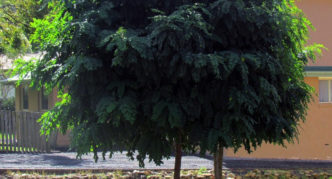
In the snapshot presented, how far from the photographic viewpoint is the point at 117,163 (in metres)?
10.8

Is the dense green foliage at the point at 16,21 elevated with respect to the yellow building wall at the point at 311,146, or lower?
elevated

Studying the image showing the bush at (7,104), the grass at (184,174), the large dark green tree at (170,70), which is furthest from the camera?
the bush at (7,104)

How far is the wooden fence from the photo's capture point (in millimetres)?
12739

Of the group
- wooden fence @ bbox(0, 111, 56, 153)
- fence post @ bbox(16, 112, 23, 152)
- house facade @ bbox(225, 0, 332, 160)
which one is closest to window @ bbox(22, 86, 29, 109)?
wooden fence @ bbox(0, 111, 56, 153)

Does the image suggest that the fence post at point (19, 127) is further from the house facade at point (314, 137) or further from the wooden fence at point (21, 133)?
the house facade at point (314, 137)

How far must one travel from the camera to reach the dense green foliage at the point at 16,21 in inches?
512

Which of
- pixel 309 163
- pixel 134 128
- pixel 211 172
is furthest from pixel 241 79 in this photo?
pixel 309 163

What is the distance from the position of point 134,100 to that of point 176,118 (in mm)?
538

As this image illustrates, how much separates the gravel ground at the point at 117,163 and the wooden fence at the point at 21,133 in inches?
20.3

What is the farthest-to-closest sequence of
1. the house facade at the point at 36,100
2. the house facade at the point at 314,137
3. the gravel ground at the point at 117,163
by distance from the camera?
the house facade at the point at 36,100
the house facade at the point at 314,137
the gravel ground at the point at 117,163

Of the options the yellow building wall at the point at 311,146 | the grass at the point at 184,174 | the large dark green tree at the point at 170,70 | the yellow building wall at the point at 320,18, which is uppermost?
the yellow building wall at the point at 320,18

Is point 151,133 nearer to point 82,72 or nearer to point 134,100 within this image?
point 134,100

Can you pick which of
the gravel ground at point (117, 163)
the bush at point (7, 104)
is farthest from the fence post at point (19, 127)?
the bush at point (7, 104)

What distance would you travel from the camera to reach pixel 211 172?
9.45 metres
